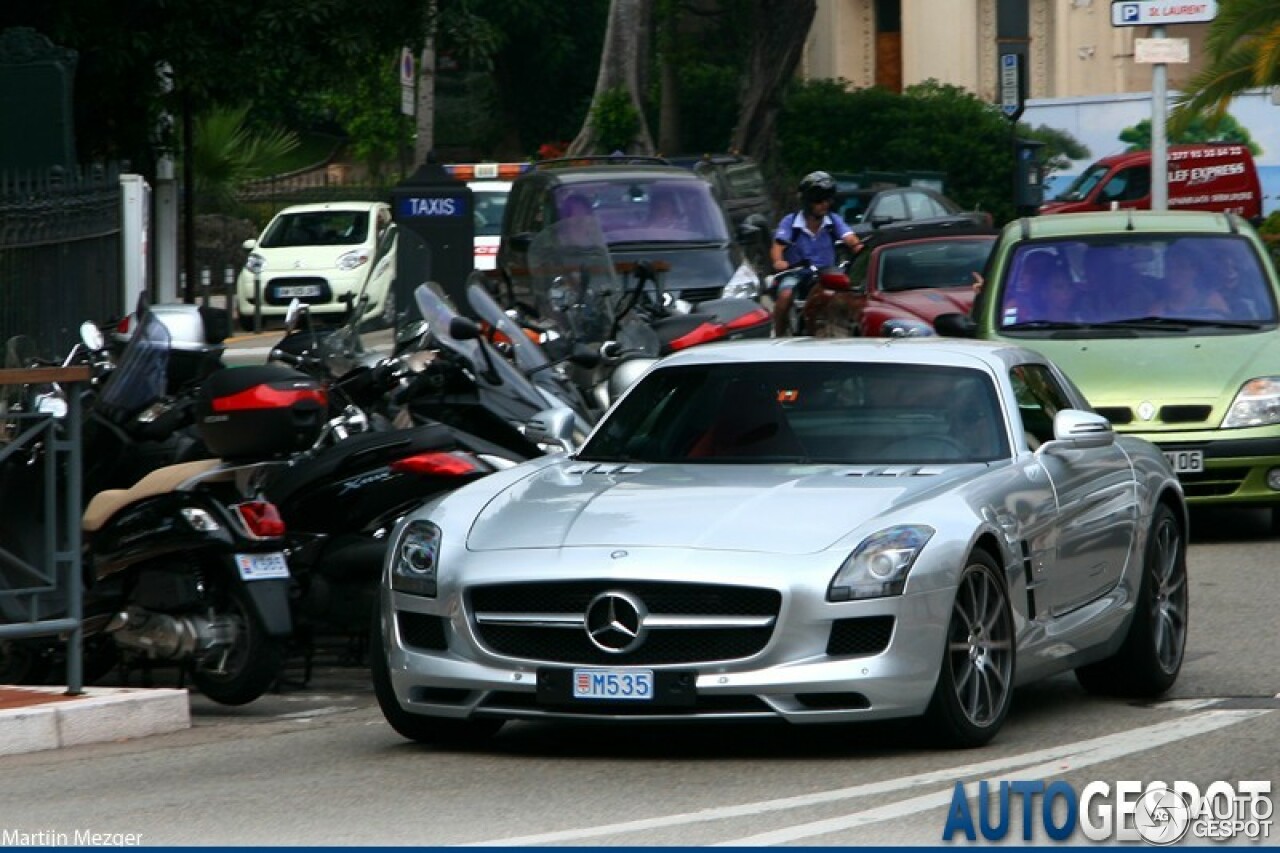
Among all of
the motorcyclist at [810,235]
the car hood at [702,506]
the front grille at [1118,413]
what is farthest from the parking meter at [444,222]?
the car hood at [702,506]

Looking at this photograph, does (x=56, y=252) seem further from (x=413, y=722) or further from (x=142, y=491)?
(x=413, y=722)

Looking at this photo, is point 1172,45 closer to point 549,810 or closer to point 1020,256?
point 1020,256

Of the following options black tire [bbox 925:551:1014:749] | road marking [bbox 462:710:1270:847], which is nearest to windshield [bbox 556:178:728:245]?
road marking [bbox 462:710:1270:847]

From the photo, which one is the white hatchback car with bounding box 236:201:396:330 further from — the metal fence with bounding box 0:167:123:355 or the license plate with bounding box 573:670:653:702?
the license plate with bounding box 573:670:653:702

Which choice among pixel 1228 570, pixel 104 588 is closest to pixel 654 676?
pixel 104 588

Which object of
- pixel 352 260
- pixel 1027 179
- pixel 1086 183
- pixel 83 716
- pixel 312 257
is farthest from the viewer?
pixel 1086 183

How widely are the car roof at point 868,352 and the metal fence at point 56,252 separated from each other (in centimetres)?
575

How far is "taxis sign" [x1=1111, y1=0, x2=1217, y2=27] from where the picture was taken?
23156 millimetres

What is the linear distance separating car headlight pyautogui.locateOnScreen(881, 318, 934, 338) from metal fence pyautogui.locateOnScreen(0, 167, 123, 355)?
5235 mm

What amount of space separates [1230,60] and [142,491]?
19.1 meters

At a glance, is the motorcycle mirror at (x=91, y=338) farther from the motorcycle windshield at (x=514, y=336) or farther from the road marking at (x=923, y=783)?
the road marking at (x=923, y=783)

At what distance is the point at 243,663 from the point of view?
32.1 feet

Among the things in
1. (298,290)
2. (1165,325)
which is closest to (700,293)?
(1165,325)

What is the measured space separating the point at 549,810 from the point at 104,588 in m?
3.27
